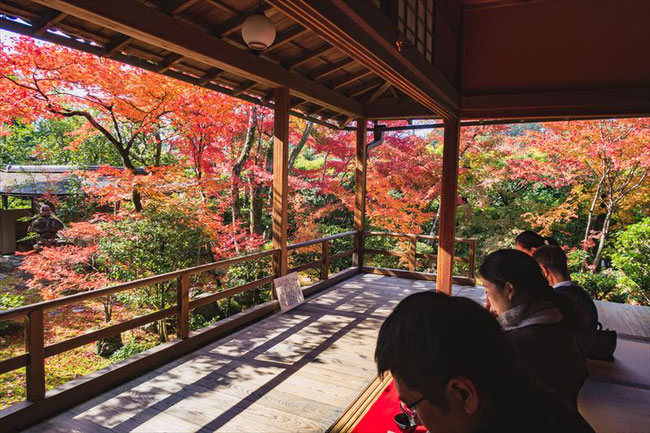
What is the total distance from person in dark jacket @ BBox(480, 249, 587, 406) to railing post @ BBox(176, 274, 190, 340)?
9.15ft

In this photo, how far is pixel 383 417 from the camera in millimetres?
1974

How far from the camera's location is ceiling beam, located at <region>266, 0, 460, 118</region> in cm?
181

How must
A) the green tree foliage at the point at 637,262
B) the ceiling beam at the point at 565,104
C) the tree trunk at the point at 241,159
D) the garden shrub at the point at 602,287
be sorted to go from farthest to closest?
1. the tree trunk at the point at 241,159
2. the garden shrub at the point at 602,287
3. the green tree foliage at the point at 637,262
4. the ceiling beam at the point at 565,104

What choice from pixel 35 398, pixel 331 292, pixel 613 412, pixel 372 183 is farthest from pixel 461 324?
pixel 372 183

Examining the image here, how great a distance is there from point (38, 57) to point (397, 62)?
4835 millimetres

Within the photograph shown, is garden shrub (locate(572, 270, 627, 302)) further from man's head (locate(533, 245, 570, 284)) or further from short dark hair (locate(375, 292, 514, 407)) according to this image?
short dark hair (locate(375, 292, 514, 407))

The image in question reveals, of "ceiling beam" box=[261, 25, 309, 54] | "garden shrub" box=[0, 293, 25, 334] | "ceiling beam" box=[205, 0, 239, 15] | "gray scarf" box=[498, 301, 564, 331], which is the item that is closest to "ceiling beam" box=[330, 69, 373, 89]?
"ceiling beam" box=[261, 25, 309, 54]

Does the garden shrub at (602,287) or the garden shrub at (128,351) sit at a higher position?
the garden shrub at (602,287)

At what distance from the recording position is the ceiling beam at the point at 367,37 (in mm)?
1808

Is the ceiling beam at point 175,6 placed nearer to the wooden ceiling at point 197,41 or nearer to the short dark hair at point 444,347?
the wooden ceiling at point 197,41

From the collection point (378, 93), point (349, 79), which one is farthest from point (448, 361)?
point (378, 93)

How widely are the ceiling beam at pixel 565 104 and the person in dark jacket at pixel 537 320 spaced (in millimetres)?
3398

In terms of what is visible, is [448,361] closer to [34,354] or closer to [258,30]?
[258,30]

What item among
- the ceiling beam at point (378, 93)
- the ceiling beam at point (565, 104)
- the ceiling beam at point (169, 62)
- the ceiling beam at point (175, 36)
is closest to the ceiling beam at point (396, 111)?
the ceiling beam at point (378, 93)
